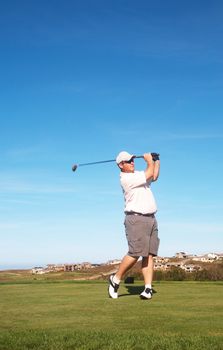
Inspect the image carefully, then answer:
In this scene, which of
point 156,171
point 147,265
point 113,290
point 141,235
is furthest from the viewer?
point 156,171

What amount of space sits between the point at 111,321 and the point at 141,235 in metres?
2.47

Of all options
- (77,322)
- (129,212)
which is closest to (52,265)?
(129,212)

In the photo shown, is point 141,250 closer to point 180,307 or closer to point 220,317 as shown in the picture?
point 180,307

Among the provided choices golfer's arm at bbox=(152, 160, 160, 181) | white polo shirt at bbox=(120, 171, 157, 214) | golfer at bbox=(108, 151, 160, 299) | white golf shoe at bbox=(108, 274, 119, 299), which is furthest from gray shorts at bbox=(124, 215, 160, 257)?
golfer's arm at bbox=(152, 160, 160, 181)

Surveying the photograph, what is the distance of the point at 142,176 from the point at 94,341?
3.81 m

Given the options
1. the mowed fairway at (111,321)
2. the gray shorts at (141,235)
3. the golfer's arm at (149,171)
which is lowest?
the mowed fairway at (111,321)

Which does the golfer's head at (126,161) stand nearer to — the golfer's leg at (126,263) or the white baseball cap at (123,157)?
the white baseball cap at (123,157)

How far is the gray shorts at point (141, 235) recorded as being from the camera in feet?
25.0

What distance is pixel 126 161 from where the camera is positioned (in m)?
7.97

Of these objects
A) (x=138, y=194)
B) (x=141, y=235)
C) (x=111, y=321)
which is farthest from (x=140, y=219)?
(x=111, y=321)

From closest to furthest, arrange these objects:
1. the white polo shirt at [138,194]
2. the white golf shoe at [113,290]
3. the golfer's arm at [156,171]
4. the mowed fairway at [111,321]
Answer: the mowed fairway at [111,321], the white golf shoe at [113,290], the white polo shirt at [138,194], the golfer's arm at [156,171]

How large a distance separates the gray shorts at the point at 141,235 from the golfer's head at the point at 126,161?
0.74m

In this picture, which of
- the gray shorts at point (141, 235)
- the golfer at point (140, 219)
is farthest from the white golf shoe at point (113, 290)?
the gray shorts at point (141, 235)

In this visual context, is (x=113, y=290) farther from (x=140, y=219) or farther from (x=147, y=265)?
(x=140, y=219)
